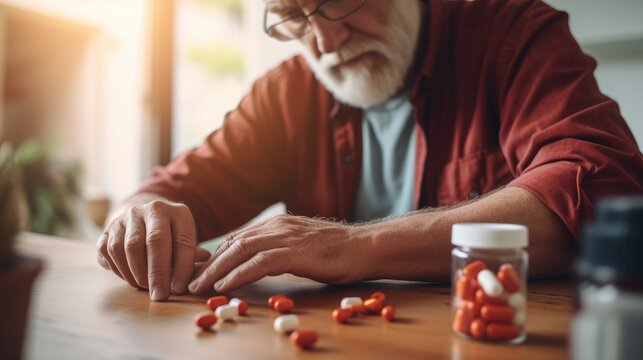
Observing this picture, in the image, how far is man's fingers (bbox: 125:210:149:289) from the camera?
0.87m

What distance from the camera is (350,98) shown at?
1.49 m

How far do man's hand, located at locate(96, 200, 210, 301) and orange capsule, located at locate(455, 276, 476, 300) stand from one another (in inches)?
18.0

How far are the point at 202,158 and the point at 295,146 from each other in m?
0.30

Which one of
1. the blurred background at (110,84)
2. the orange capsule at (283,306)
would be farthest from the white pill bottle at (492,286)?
the blurred background at (110,84)

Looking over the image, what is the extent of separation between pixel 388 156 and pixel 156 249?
2.84 feet

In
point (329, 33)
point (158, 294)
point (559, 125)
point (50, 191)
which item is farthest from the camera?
point (50, 191)

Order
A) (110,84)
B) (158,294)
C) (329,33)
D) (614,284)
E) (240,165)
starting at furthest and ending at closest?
(110,84), (240,165), (329,33), (158,294), (614,284)

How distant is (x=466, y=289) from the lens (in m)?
0.60

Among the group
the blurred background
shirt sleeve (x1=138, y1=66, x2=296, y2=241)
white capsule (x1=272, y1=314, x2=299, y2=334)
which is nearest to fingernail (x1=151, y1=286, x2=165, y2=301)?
white capsule (x1=272, y1=314, x2=299, y2=334)

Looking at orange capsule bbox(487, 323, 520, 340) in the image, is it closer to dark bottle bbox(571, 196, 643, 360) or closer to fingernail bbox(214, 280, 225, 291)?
dark bottle bbox(571, 196, 643, 360)

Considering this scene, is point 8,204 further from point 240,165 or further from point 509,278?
point 240,165

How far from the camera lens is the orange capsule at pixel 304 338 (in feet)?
1.86

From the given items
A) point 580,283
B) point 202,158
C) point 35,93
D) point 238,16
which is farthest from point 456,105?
point 35,93

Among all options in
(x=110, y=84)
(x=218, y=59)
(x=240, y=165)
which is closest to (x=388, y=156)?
(x=240, y=165)
